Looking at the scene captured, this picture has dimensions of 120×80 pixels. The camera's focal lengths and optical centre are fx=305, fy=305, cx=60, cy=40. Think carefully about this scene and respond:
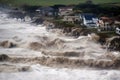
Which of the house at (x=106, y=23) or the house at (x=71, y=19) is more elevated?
the house at (x=71, y=19)

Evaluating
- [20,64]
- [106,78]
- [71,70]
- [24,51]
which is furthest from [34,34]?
[106,78]

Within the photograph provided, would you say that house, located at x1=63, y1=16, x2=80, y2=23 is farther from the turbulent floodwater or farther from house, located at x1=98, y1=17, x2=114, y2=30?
house, located at x1=98, y1=17, x2=114, y2=30

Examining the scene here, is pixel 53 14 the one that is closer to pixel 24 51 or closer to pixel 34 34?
pixel 34 34

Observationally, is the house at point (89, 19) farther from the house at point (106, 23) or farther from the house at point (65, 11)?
the house at point (65, 11)

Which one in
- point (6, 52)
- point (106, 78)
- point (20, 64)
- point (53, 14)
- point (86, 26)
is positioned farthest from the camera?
point (53, 14)

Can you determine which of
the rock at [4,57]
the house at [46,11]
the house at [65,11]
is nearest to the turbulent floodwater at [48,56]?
the rock at [4,57]

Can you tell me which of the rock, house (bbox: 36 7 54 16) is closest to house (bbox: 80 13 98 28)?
house (bbox: 36 7 54 16)

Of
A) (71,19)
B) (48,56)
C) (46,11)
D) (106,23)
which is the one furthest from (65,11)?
(48,56)
